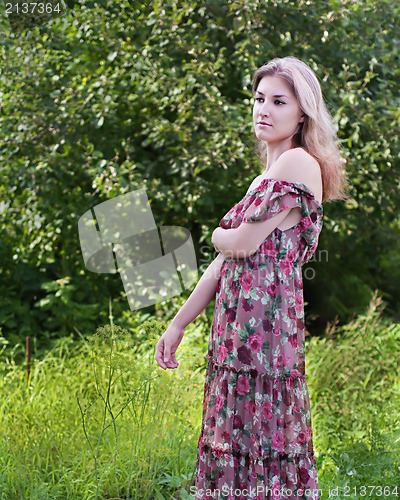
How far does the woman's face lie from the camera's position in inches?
62.2

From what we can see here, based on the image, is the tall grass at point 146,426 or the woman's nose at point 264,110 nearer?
the woman's nose at point 264,110

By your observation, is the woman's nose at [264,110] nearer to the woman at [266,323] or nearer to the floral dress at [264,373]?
the woman at [266,323]

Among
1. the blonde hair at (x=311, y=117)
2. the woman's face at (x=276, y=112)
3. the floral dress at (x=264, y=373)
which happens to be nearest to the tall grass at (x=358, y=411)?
the floral dress at (x=264, y=373)

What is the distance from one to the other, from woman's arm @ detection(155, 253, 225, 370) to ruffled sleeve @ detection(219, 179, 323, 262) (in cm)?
15

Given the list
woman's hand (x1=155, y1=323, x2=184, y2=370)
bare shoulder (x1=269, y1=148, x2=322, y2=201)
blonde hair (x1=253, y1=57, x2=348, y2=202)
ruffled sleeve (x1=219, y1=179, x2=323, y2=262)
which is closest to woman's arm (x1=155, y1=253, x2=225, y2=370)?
woman's hand (x1=155, y1=323, x2=184, y2=370)

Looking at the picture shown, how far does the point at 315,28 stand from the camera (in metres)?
3.80

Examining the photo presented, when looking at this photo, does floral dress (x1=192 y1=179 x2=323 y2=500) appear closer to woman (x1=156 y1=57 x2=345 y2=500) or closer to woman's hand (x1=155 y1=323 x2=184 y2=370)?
woman (x1=156 y1=57 x2=345 y2=500)

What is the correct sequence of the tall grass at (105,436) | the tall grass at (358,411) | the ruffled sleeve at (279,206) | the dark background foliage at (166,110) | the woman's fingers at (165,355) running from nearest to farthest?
1. the ruffled sleeve at (279,206)
2. the woman's fingers at (165,355)
3. the tall grass at (105,436)
4. the tall grass at (358,411)
5. the dark background foliage at (166,110)

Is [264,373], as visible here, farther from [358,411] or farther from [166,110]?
[166,110]

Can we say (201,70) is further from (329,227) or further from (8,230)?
(8,230)

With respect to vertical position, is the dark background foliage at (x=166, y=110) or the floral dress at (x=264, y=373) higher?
the dark background foliage at (x=166, y=110)

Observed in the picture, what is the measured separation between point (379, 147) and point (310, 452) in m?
2.69

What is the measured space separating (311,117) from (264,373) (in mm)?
715

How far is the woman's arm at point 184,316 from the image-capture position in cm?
160
